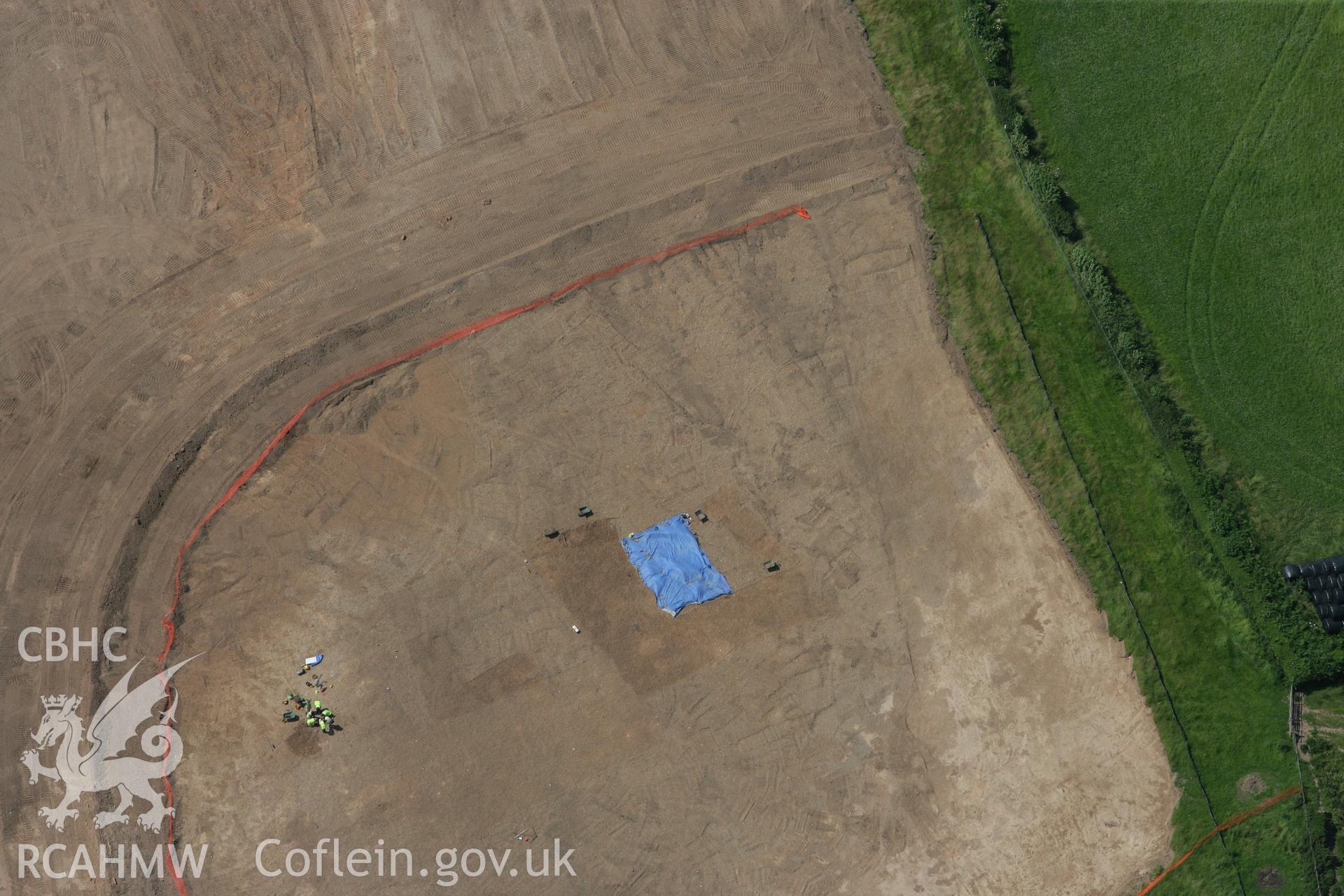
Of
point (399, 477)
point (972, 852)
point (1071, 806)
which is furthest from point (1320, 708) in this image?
point (399, 477)

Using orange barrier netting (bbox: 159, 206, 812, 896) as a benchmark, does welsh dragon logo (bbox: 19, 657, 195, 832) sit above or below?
below

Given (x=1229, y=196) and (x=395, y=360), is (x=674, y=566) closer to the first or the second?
(x=395, y=360)

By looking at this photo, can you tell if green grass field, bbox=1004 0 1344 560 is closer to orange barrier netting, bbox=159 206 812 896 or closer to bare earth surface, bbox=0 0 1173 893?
bare earth surface, bbox=0 0 1173 893

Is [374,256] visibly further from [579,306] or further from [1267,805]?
[1267,805]

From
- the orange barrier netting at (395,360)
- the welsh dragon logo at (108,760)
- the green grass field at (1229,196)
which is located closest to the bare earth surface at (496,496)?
the orange barrier netting at (395,360)

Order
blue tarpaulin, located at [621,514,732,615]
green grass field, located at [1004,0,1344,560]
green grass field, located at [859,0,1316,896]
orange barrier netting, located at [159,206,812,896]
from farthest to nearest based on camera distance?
green grass field, located at [1004,0,1344,560]
green grass field, located at [859,0,1316,896]
blue tarpaulin, located at [621,514,732,615]
orange barrier netting, located at [159,206,812,896]

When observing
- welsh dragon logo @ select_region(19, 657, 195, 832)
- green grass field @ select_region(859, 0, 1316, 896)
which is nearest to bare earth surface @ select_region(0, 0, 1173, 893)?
welsh dragon logo @ select_region(19, 657, 195, 832)

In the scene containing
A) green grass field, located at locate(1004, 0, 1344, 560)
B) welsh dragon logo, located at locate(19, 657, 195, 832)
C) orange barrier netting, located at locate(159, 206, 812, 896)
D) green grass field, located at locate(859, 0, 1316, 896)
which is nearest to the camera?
welsh dragon logo, located at locate(19, 657, 195, 832)
